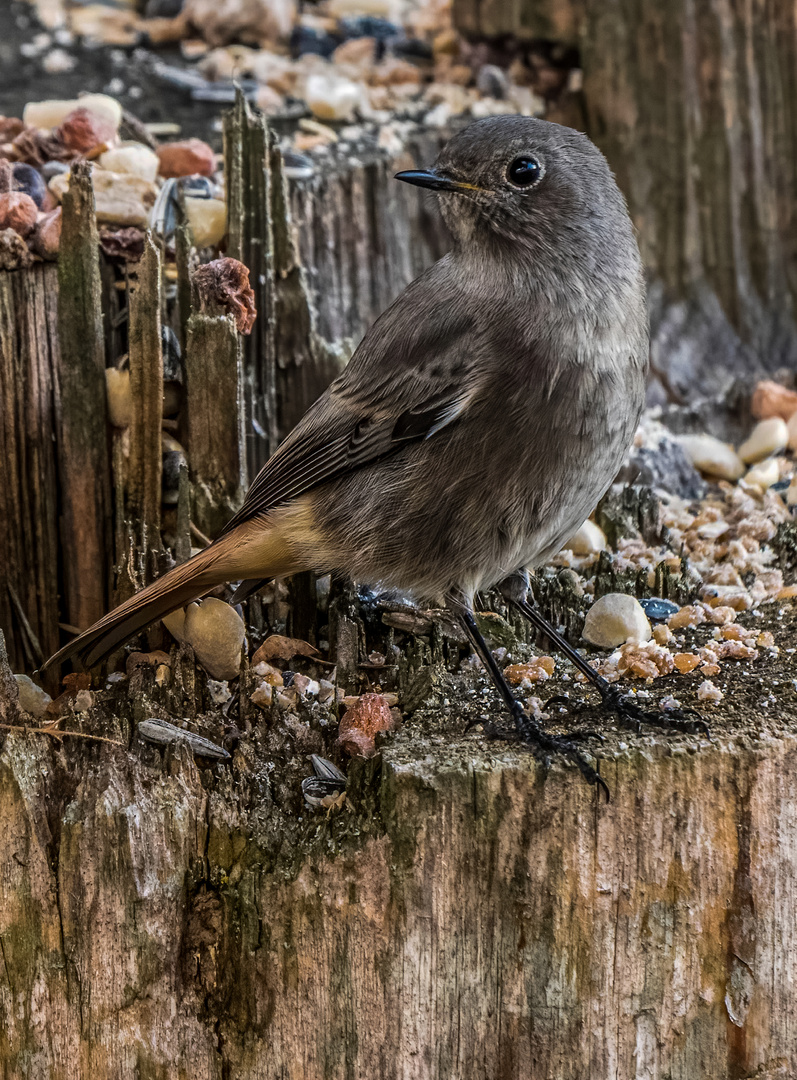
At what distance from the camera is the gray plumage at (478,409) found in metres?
2.83

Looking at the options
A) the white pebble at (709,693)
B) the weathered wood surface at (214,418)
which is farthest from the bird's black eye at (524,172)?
the white pebble at (709,693)

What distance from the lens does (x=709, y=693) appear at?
276 centimetres

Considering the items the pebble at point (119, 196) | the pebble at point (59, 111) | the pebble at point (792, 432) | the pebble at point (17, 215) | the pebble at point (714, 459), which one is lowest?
the pebble at point (714, 459)

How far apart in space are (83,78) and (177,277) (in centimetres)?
177

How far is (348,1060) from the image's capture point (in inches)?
103

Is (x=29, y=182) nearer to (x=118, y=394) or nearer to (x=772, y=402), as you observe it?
(x=118, y=394)

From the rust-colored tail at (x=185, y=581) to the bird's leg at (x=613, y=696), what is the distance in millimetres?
668

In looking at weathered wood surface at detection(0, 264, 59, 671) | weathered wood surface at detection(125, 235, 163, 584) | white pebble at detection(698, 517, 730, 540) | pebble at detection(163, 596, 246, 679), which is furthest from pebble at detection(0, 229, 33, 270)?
white pebble at detection(698, 517, 730, 540)

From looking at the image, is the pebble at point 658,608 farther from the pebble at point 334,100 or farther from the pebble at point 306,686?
the pebble at point 334,100

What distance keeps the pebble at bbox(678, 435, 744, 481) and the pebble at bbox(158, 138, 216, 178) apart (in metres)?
1.94

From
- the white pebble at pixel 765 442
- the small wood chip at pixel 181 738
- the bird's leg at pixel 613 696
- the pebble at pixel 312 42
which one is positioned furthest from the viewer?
the pebble at pixel 312 42

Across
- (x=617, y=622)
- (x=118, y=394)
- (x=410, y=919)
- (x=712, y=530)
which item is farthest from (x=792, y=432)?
(x=410, y=919)

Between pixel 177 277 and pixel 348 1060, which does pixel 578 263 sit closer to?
pixel 177 277

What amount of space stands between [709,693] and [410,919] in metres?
0.87
